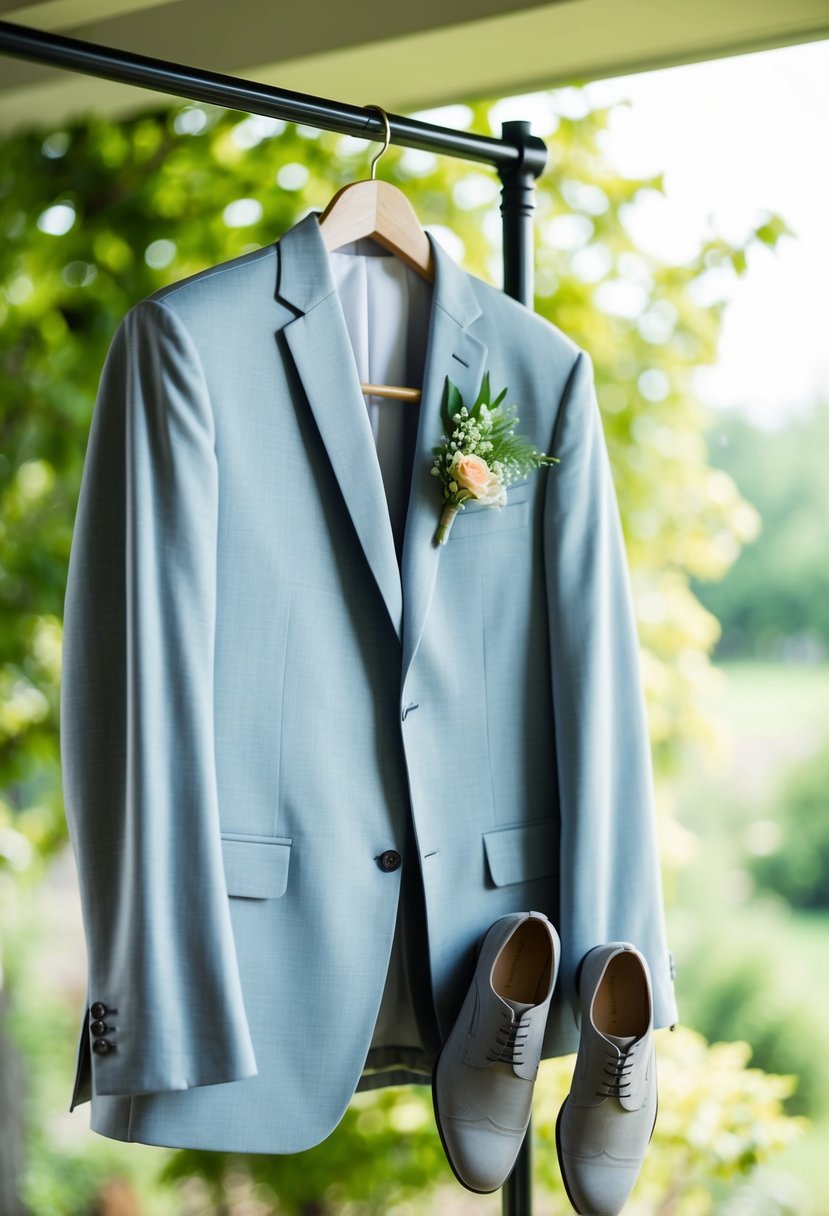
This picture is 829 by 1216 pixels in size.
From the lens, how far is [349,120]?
129cm

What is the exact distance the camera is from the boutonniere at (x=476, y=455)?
127cm

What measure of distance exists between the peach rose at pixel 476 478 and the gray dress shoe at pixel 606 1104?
55 centimetres

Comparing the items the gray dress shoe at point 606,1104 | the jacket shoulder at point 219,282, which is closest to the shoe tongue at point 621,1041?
the gray dress shoe at point 606,1104

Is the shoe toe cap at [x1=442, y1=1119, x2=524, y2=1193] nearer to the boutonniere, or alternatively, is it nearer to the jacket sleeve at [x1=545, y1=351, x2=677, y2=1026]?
the jacket sleeve at [x1=545, y1=351, x2=677, y2=1026]

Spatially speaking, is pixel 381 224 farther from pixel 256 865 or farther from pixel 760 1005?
pixel 760 1005

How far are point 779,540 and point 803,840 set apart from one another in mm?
706

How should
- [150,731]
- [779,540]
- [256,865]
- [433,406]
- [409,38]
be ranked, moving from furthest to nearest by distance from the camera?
[779,540] → [409,38] → [433,406] → [256,865] → [150,731]

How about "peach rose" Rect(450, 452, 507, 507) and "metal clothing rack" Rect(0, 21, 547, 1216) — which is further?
"peach rose" Rect(450, 452, 507, 507)

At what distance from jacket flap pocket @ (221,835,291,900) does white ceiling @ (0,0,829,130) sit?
1.38 metres

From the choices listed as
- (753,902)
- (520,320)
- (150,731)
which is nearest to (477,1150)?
(150,731)

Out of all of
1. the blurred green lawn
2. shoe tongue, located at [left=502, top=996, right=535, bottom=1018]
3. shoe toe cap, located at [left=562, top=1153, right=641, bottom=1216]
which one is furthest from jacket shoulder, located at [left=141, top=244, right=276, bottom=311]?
the blurred green lawn

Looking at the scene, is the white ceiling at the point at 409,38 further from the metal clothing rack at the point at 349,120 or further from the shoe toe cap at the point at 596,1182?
the shoe toe cap at the point at 596,1182

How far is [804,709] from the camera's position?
2506 millimetres

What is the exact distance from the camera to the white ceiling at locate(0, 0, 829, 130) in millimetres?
1758
